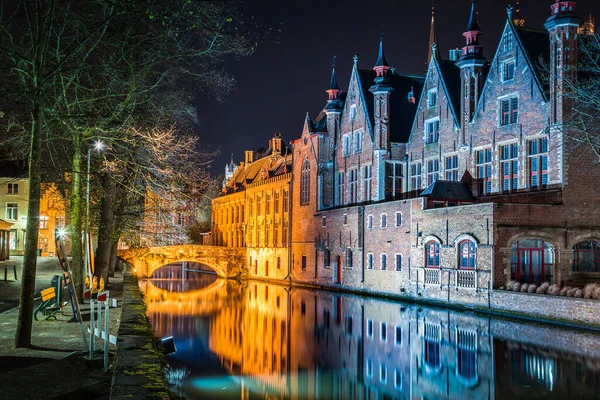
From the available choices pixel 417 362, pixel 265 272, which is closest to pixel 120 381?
pixel 417 362

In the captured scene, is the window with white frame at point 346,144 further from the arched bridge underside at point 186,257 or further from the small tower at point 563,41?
the small tower at point 563,41

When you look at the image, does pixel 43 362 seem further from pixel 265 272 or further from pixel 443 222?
pixel 265 272

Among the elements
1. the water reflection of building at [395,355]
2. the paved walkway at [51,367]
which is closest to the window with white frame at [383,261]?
the water reflection of building at [395,355]

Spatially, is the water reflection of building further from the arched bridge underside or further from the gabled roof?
the arched bridge underside

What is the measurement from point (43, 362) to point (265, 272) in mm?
50249

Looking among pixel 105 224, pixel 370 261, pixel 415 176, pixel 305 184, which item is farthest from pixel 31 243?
pixel 305 184

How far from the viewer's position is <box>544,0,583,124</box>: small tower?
3006cm

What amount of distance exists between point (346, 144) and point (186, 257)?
20.8m

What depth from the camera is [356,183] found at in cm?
4822

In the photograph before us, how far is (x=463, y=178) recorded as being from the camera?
36594 millimetres

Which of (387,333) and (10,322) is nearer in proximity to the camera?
(10,322)

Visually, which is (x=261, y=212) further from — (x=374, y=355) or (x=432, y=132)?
(x=374, y=355)

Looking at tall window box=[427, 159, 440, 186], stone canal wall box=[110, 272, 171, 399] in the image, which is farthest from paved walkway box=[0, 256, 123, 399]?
tall window box=[427, 159, 440, 186]

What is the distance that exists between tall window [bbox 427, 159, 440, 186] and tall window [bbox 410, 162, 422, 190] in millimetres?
1253
